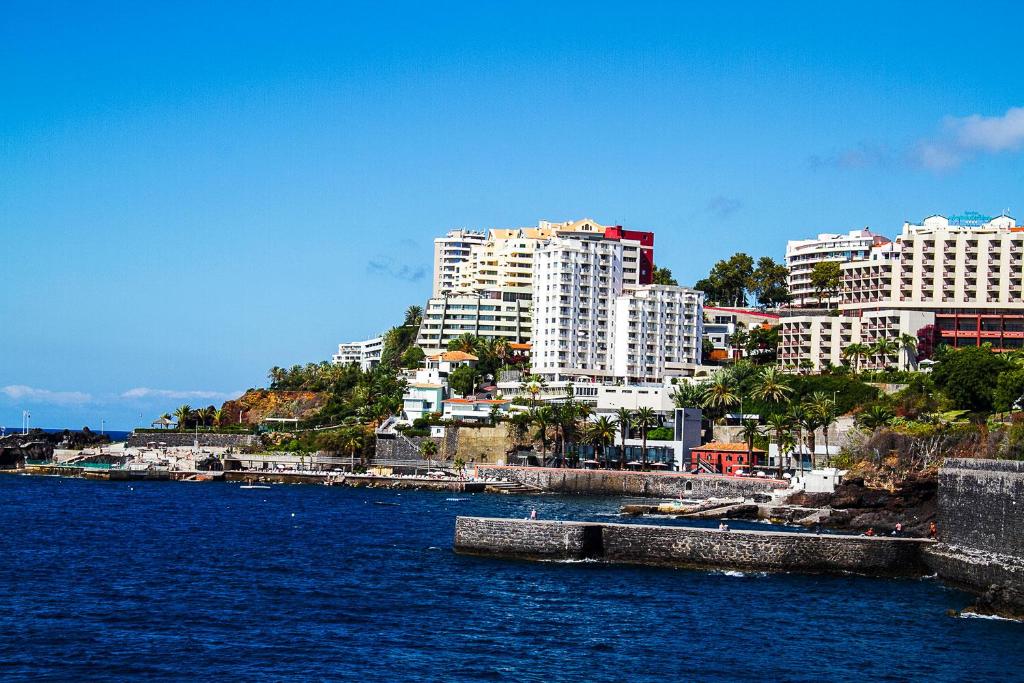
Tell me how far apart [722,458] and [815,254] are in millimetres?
75711

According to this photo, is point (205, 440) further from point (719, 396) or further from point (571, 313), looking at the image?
point (719, 396)

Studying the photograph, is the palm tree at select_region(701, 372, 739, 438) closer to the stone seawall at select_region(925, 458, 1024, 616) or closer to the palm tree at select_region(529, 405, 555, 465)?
the palm tree at select_region(529, 405, 555, 465)

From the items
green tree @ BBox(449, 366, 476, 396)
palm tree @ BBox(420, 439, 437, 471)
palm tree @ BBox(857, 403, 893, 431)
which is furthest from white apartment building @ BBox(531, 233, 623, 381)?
palm tree @ BBox(857, 403, 893, 431)

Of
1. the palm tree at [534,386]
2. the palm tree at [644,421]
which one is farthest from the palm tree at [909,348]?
the palm tree at [534,386]

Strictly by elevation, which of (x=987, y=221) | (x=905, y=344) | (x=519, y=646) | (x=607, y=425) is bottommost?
(x=519, y=646)

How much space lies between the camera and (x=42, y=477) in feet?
468

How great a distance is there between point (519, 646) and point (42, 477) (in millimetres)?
110359

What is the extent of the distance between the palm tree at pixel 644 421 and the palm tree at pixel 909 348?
2805 cm

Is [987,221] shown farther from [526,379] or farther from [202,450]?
[202,450]

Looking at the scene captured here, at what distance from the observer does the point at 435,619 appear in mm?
49500

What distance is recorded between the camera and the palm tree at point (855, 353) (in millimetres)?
142750

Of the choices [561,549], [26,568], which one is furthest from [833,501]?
[26,568]

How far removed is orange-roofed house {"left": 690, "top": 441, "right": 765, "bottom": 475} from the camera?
408 feet

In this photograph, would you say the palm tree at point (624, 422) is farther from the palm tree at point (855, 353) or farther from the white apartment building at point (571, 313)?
the palm tree at point (855, 353)
